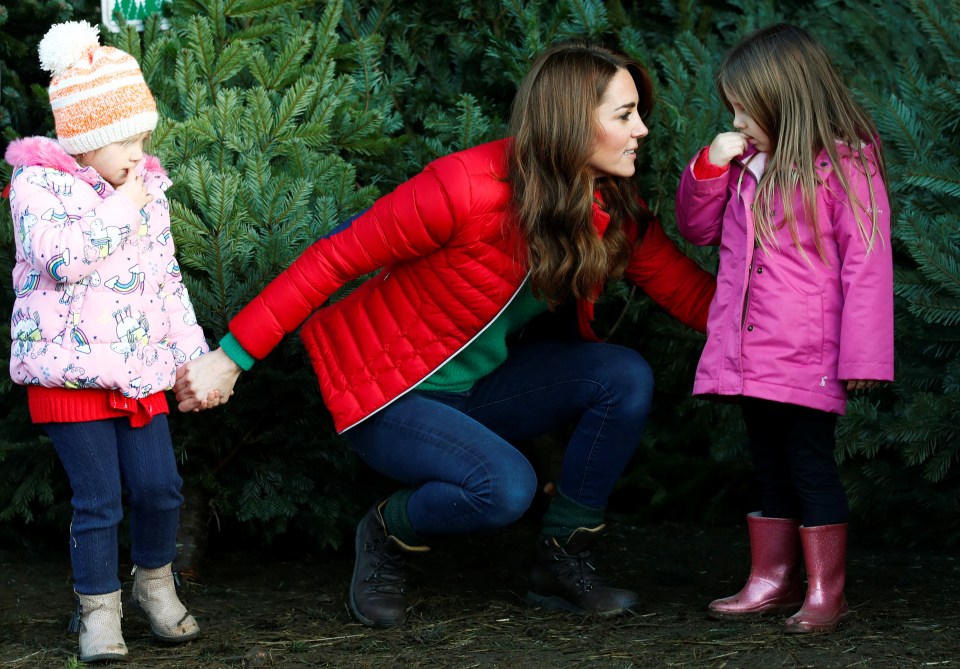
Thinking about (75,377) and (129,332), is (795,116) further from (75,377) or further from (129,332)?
(75,377)

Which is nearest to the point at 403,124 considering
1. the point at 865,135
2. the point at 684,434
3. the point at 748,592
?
the point at 684,434

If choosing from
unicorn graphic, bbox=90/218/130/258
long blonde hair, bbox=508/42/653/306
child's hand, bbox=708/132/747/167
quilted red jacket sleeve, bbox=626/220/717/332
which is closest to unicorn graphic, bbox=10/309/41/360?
unicorn graphic, bbox=90/218/130/258

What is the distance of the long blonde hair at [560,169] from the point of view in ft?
10.5

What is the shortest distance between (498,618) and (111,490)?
1.13m

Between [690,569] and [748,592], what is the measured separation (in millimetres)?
694

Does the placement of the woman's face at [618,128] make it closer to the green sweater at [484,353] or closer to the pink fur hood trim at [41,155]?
the green sweater at [484,353]

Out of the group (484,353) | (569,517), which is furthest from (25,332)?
(569,517)

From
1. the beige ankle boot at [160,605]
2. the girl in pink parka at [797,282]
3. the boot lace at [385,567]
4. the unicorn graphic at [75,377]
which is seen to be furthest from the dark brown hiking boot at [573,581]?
the unicorn graphic at [75,377]

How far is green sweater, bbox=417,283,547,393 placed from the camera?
3.43 metres

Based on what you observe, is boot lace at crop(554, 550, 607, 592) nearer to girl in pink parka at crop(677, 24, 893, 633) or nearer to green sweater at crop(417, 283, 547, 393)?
girl in pink parka at crop(677, 24, 893, 633)

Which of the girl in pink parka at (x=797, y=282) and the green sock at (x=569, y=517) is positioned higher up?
the girl in pink parka at (x=797, y=282)

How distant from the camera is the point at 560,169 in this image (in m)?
3.25

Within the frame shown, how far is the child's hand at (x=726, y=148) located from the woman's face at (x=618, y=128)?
8.4 inches

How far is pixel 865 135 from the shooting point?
10.4 ft
